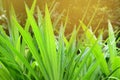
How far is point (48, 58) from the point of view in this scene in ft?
5.82

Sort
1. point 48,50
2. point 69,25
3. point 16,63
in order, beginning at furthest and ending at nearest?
point 69,25 < point 16,63 < point 48,50

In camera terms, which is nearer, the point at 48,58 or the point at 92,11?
the point at 48,58

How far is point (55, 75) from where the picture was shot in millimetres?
1808

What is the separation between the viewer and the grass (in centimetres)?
176

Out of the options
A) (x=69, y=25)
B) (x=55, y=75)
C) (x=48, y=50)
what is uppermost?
(x=69, y=25)

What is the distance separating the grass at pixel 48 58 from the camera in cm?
176

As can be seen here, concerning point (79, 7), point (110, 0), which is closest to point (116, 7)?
point (110, 0)

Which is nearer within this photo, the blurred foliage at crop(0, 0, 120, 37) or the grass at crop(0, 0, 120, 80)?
the grass at crop(0, 0, 120, 80)

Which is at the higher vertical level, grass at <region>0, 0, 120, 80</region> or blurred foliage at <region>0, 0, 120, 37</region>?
blurred foliage at <region>0, 0, 120, 37</region>

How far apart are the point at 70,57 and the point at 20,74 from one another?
263mm

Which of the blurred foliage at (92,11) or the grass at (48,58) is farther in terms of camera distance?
the blurred foliage at (92,11)

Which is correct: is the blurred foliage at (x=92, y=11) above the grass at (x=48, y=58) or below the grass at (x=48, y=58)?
above

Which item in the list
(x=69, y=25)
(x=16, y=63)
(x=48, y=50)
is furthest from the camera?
(x=69, y=25)

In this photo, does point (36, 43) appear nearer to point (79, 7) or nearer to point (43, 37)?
point (43, 37)
